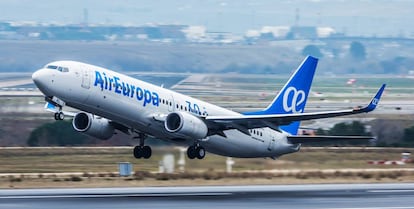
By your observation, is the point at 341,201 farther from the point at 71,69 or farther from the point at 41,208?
the point at 71,69

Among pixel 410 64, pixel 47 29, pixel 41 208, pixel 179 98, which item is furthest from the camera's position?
pixel 47 29

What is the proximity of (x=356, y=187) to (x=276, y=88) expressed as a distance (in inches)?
2610

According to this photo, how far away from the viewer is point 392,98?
107 meters

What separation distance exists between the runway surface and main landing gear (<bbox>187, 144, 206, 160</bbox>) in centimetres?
502

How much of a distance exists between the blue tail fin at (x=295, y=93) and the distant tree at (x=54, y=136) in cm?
1578

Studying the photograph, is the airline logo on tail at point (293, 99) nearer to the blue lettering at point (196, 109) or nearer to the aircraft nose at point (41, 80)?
the blue lettering at point (196, 109)

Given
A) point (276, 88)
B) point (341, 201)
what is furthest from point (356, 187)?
point (276, 88)

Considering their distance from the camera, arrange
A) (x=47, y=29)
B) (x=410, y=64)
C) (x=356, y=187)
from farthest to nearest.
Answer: (x=47, y=29), (x=410, y=64), (x=356, y=187)

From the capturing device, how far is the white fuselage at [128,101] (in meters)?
41.6

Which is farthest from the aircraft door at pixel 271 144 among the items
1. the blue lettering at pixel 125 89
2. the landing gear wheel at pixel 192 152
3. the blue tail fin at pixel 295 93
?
the blue lettering at pixel 125 89

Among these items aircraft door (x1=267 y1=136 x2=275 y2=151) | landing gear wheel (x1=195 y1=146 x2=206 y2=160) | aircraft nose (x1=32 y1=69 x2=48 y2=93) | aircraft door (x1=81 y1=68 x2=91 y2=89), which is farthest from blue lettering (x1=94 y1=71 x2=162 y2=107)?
aircraft door (x1=267 y1=136 x2=275 y2=151)

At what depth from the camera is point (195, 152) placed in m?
45.0

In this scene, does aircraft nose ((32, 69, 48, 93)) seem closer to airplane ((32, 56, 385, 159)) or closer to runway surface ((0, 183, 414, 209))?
airplane ((32, 56, 385, 159))

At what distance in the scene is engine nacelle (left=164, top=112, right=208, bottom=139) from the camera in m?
43.6
